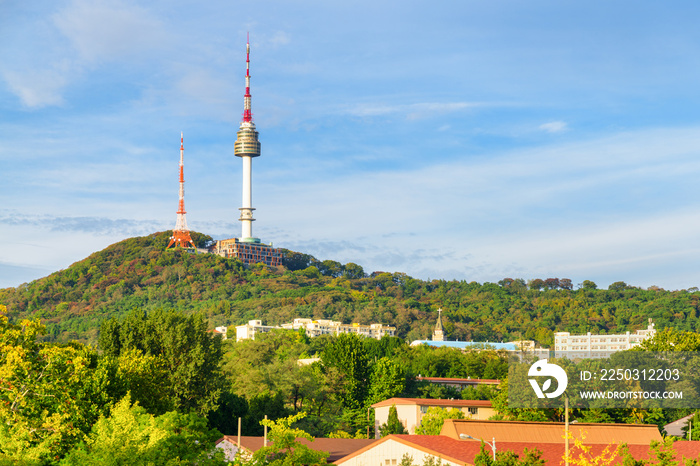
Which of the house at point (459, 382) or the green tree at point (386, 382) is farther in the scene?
the house at point (459, 382)

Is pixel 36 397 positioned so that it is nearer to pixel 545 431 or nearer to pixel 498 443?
pixel 498 443

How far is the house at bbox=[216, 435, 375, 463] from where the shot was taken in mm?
55469

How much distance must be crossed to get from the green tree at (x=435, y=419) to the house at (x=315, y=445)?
6.51m

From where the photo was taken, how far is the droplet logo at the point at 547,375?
71194 millimetres

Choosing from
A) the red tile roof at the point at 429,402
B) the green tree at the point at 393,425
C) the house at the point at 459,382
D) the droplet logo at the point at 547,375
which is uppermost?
the droplet logo at the point at 547,375

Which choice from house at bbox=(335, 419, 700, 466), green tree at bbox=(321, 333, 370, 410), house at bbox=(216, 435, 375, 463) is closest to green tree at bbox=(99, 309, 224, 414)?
house at bbox=(216, 435, 375, 463)

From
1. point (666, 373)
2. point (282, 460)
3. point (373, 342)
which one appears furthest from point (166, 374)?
point (373, 342)

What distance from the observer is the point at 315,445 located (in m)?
61.1

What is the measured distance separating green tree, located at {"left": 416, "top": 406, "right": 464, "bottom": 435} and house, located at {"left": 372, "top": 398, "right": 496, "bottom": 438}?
1.14 m

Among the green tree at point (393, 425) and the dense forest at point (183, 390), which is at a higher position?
the dense forest at point (183, 390)

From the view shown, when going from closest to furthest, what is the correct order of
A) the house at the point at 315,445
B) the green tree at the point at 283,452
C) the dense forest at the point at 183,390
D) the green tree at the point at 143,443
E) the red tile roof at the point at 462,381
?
1. the green tree at the point at 143,443
2. the dense forest at the point at 183,390
3. the green tree at the point at 283,452
4. the house at the point at 315,445
5. the red tile roof at the point at 462,381

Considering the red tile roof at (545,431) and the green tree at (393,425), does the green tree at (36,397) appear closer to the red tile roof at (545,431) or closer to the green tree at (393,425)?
the red tile roof at (545,431)

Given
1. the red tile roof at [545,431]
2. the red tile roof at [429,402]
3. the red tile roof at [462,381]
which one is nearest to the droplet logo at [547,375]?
the red tile roof at [429,402]

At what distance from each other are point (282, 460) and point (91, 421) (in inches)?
455
